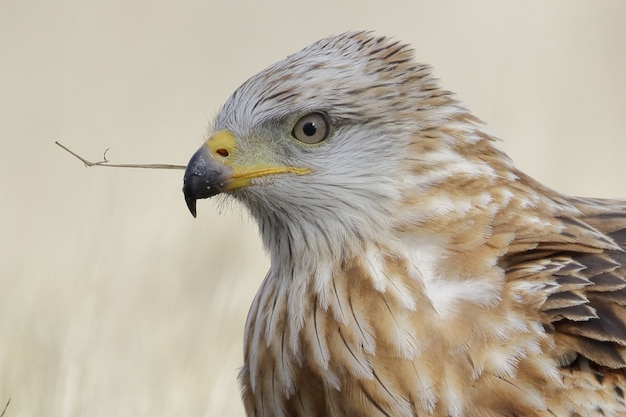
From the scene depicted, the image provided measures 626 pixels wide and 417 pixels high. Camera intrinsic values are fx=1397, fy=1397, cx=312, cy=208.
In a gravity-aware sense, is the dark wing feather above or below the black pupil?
below

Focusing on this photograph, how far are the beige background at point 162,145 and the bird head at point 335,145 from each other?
401mm

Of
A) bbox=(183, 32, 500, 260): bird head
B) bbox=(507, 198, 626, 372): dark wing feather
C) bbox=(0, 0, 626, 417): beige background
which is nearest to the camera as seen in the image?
bbox=(507, 198, 626, 372): dark wing feather

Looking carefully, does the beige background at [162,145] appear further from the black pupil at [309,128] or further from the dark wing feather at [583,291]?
the dark wing feather at [583,291]

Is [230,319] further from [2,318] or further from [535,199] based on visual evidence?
[535,199]

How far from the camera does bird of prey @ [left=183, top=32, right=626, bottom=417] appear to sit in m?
4.59

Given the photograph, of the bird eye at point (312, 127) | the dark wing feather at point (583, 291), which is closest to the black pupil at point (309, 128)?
the bird eye at point (312, 127)

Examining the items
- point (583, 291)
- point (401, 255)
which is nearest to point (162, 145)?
point (401, 255)

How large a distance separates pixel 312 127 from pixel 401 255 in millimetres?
582

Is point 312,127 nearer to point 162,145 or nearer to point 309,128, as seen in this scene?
point 309,128

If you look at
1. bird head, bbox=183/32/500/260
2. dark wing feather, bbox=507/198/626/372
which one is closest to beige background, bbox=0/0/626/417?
bird head, bbox=183/32/500/260

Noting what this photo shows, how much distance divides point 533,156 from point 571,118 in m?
0.84

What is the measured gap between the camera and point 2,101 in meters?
10.9

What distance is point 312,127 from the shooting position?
506 cm

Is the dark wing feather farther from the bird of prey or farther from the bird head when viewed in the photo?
the bird head
